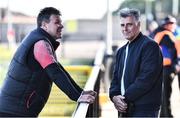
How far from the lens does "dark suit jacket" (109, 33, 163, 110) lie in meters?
5.17

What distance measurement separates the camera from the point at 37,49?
193 inches

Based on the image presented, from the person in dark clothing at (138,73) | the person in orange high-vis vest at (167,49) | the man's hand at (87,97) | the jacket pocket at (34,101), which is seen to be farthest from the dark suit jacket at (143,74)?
the person in orange high-vis vest at (167,49)

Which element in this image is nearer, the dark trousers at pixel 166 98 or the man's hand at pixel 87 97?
the man's hand at pixel 87 97

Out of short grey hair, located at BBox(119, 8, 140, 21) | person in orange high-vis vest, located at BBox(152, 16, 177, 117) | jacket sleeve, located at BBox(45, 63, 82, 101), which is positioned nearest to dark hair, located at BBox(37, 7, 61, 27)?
jacket sleeve, located at BBox(45, 63, 82, 101)

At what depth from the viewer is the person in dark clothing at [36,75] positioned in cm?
488

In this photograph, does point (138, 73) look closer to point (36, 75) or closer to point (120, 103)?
point (120, 103)

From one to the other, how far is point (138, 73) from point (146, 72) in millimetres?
96

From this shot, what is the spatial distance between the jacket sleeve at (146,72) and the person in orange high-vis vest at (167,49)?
386 centimetres

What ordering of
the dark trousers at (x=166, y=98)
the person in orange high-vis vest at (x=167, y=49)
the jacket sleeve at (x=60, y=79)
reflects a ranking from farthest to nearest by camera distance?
the dark trousers at (x=166, y=98), the person in orange high-vis vest at (x=167, y=49), the jacket sleeve at (x=60, y=79)

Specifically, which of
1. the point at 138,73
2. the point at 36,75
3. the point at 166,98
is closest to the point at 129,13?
the point at 138,73

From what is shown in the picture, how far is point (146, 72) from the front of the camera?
517 centimetres

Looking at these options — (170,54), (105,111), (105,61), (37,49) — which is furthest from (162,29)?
(105,61)

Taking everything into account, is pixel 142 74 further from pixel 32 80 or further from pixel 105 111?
pixel 105 111

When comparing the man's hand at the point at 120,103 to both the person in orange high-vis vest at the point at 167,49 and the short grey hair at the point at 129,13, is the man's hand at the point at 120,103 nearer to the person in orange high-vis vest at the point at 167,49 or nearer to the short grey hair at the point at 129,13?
the short grey hair at the point at 129,13
